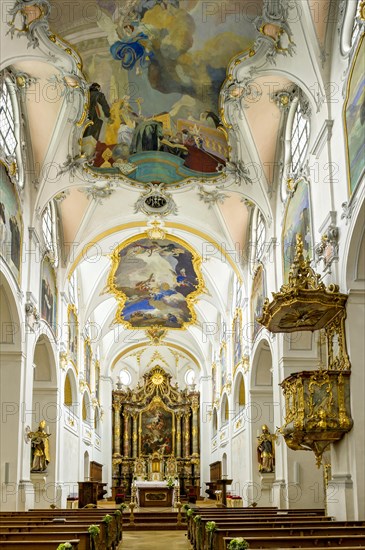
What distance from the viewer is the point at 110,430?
1578 inches

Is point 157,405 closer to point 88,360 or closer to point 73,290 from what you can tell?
point 88,360

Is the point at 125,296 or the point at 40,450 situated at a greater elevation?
the point at 125,296

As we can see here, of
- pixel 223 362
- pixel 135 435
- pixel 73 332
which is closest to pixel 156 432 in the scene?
pixel 135 435

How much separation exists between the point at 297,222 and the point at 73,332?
41.2 ft

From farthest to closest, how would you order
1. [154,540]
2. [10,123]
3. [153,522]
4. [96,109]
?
[153,522] < [96,109] < [10,123] < [154,540]

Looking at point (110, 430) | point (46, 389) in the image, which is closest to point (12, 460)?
point (46, 389)

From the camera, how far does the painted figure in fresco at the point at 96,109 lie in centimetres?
1802

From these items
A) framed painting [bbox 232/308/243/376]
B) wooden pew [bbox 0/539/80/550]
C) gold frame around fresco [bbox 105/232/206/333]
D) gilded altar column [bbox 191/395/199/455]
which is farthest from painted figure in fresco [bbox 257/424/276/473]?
gilded altar column [bbox 191/395/199/455]

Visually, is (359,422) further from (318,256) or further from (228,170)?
(228,170)

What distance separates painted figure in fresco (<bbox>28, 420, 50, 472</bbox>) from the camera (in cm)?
1992

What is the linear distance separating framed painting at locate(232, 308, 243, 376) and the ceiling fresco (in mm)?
6979

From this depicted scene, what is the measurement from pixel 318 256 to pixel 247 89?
537 cm

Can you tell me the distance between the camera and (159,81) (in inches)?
706

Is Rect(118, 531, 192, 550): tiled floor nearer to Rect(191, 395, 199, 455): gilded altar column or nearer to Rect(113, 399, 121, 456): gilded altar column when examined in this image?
Rect(191, 395, 199, 455): gilded altar column
